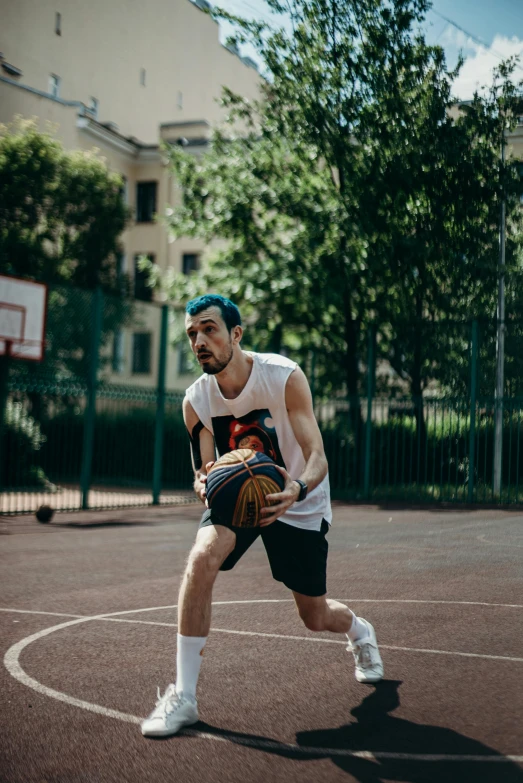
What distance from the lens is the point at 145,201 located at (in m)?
42.4

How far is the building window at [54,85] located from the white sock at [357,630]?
1377 inches

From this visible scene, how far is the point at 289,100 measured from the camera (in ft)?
73.4

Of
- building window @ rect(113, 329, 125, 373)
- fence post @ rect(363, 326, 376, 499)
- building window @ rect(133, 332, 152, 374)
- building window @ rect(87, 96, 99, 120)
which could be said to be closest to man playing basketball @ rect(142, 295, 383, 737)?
building window @ rect(113, 329, 125, 373)

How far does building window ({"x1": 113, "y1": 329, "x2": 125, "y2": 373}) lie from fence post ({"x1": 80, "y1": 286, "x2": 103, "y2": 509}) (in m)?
1.00

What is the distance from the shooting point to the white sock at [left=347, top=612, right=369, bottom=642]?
4.81 metres

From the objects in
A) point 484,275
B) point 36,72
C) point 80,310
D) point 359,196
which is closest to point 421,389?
point 484,275

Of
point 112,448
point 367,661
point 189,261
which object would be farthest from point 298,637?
point 189,261

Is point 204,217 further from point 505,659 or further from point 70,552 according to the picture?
point 505,659

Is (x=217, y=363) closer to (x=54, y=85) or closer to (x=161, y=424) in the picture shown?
(x=161, y=424)

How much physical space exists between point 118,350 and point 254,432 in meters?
12.9

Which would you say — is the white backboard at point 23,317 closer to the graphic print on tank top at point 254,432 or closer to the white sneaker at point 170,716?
the graphic print on tank top at point 254,432

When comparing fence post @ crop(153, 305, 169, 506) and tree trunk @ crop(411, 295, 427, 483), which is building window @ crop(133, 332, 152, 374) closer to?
fence post @ crop(153, 305, 169, 506)

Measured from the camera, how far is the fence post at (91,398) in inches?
608

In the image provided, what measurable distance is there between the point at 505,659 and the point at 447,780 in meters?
2.04
